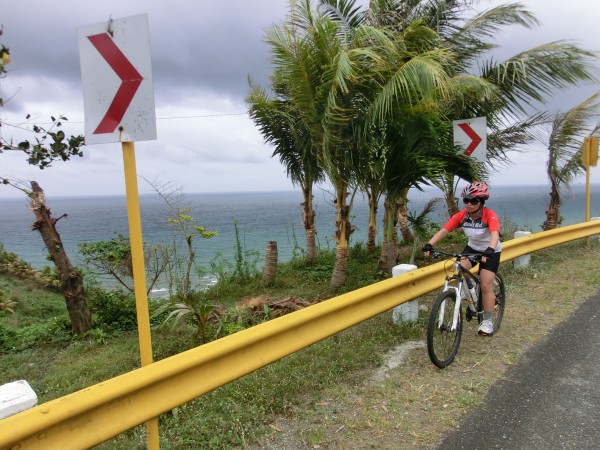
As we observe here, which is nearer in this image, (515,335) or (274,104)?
(515,335)

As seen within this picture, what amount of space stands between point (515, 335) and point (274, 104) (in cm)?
645

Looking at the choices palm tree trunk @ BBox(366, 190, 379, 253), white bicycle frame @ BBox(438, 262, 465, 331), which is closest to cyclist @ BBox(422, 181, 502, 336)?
white bicycle frame @ BBox(438, 262, 465, 331)

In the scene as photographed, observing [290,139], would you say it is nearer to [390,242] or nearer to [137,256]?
[390,242]

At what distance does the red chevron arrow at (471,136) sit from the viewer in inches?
279

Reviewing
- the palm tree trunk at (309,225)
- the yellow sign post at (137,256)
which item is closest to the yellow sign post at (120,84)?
the yellow sign post at (137,256)

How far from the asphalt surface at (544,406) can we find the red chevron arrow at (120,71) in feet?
9.99

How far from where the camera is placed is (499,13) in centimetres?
906

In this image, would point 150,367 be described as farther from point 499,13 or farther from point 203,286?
point 499,13

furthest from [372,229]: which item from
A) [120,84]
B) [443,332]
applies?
[120,84]

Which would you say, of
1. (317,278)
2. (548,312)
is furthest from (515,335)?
(317,278)

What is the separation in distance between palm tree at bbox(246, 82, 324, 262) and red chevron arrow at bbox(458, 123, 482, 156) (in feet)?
9.34

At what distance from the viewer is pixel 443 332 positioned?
4418 millimetres

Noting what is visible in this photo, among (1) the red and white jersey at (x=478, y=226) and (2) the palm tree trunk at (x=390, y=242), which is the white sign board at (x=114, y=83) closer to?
(1) the red and white jersey at (x=478, y=226)

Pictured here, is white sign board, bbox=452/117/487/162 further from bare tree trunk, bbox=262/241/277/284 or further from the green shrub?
the green shrub
